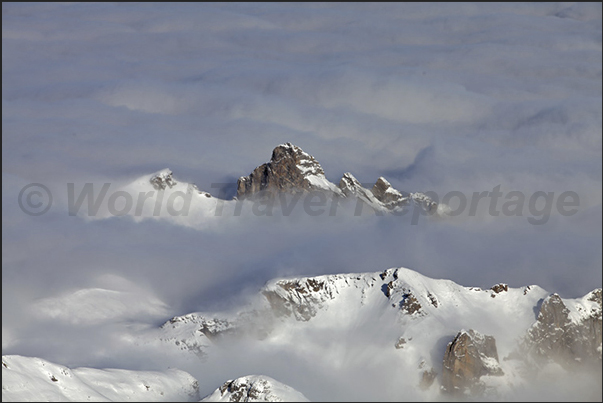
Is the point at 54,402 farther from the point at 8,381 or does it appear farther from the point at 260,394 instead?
the point at 260,394

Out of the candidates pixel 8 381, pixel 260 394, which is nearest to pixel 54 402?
pixel 8 381
